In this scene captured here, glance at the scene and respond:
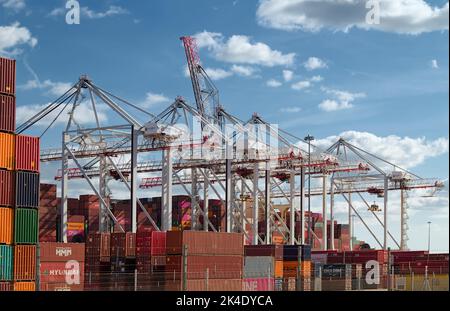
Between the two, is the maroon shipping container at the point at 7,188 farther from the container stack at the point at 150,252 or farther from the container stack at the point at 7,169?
the container stack at the point at 150,252

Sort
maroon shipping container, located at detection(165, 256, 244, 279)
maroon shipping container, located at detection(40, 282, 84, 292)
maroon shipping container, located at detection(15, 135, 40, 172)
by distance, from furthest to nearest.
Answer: maroon shipping container, located at detection(165, 256, 244, 279), maroon shipping container, located at detection(15, 135, 40, 172), maroon shipping container, located at detection(40, 282, 84, 292)

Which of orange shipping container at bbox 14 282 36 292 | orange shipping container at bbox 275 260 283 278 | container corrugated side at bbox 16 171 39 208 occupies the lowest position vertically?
orange shipping container at bbox 275 260 283 278

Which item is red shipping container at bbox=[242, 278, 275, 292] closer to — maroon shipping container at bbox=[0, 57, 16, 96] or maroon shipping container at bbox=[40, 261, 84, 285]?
maroon shipping container at bbox=[40, 261, 84, 285]

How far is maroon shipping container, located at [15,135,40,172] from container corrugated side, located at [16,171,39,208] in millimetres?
373

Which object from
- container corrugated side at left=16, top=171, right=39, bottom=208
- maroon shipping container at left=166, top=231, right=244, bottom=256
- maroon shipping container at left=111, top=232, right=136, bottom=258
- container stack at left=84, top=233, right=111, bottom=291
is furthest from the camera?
container stack at left=84, top=233, right=111, bottom=291

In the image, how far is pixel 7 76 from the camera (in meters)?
36.6

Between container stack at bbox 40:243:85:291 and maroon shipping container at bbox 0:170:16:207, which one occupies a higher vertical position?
maroon shipping container at bbox 0:170:16:207

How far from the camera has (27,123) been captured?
74812 millimetres

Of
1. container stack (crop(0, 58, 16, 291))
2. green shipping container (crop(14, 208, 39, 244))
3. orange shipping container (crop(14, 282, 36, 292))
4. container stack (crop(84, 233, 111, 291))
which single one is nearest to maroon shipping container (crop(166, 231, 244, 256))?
container stack (crop(84, 233, 111, 291))

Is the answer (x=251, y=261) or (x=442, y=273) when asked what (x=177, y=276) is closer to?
(x=251, y=261)

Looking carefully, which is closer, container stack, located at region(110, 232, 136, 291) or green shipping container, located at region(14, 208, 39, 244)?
green shipping container, located at region(14, 208, 39, 244)

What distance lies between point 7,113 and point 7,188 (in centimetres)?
377

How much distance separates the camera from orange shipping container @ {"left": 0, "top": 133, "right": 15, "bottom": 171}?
116 ft
